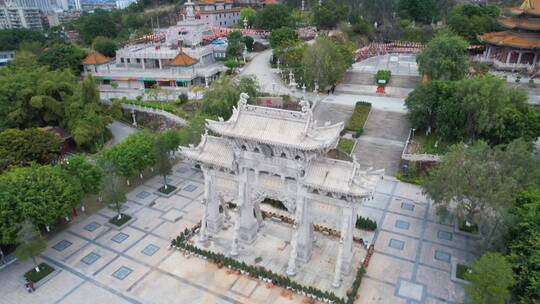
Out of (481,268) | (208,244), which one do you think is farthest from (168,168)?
(481,268)

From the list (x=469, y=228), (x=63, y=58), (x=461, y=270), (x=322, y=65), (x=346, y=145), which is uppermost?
(x=322, y=65)

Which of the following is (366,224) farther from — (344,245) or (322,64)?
(322,64)

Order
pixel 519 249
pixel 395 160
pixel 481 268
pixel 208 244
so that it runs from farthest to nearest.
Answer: pixel 395 160 < pixel 208 244 < pixel 519 249 < pixel 481 268

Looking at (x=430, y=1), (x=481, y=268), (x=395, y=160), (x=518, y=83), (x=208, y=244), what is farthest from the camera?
(x=430, y=1)

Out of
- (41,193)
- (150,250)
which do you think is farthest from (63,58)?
(150,250)

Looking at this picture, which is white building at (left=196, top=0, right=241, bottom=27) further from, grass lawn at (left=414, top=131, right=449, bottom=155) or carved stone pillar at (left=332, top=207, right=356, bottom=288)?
carved stone pillar at (left=332, top=207, right=356, bottom=288)

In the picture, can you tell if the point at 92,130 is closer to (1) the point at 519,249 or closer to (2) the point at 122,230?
(2) the point at 122,230

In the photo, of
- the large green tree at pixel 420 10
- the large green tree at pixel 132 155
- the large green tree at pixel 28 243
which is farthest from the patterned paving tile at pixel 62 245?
the large green tree at pixel 420 10
